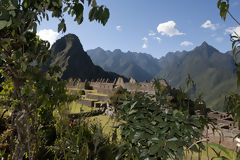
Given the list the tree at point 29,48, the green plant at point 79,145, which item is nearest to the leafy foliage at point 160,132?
the green plant at point 79,145

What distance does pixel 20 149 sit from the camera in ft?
7.72

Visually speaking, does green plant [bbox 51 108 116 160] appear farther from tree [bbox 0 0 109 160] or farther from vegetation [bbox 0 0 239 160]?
tree [bbox 0 0 109 160]

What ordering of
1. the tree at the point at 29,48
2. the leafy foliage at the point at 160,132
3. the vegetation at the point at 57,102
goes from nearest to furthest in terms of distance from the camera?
the tree at the point at 29,48
the vegetation at the point at 57,102
the leafy foliage at the point at 160,132

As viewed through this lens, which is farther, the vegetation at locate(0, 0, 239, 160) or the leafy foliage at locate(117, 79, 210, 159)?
the leafy foliage at locate(117, 79, 210, 159)

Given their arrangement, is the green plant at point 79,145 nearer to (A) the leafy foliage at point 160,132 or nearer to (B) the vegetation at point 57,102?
(B) the vegetation at point 57,102

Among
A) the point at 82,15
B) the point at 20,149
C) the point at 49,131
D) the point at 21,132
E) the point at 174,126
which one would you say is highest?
the point at 82,15

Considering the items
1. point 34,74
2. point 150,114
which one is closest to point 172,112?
point 150,114

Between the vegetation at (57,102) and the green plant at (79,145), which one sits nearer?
the vegetation at (57,102)

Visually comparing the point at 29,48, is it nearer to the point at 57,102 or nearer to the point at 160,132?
the point at 57,102

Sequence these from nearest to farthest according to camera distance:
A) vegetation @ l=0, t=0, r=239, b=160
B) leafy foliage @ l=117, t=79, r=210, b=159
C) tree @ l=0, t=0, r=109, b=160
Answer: tree @ l=0, t=0, r=109, b=160 < vegetation @ l=0, t=0, r=239, b=160 < leafy foliage @ l=117, t=79, r=210, b=159

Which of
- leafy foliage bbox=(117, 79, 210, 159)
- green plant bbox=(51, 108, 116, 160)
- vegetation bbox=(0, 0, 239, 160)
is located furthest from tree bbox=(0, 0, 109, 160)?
leafy foliage bbox=(117, 79, 210, 159)

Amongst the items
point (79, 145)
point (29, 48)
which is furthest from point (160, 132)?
point (29, 48)

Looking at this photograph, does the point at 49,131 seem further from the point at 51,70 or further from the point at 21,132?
the point at 51,70

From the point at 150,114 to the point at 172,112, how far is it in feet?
1.21
